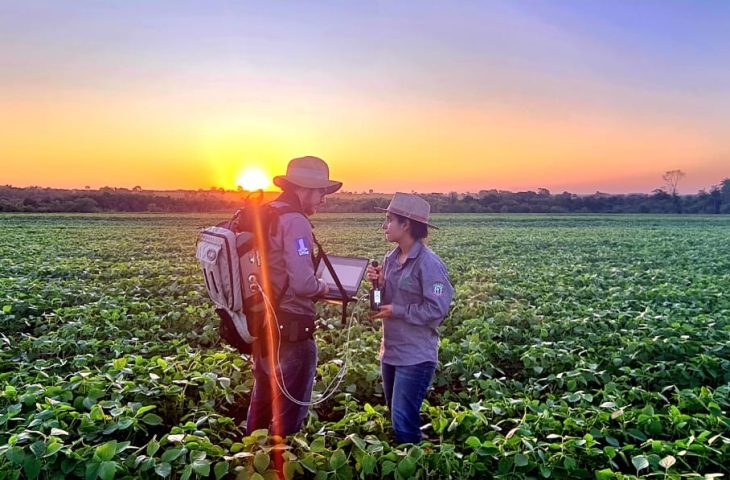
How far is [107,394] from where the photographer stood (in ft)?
13.3

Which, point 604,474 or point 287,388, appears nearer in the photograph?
point 604,474

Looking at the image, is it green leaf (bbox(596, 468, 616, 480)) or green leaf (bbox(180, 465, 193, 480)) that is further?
green leaf (bbox(596, 468, 616, 480))

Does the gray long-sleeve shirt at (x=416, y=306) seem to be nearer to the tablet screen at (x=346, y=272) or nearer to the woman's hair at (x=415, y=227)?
the woman's hair at (x=415, y=227)

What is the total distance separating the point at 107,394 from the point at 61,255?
15279 mm

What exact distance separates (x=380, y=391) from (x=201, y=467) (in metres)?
2.73

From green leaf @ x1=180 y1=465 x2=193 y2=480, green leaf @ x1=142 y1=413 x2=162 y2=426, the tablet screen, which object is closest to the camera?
green leaf @ x1=180 y1=465 x2=193 y2=480

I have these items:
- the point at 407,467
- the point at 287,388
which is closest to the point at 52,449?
the point at 287,388

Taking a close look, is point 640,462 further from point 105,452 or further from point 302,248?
point 105,452

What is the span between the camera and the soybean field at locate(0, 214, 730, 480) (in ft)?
9.62

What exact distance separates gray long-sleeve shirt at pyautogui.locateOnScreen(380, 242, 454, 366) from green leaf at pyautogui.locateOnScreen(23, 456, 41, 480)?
210 centimetres

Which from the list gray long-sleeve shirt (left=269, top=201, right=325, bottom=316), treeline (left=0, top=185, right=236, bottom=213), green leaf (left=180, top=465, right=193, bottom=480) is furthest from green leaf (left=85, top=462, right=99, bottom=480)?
treeline (left=0, top=185, right=236, bottom=213)

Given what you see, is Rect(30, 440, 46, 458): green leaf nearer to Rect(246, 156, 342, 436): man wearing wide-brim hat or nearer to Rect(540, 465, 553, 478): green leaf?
Rect(246, 156, 342, 436): man wearing wide-brim hat

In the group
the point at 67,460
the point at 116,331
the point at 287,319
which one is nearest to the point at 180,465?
the point at 67,460

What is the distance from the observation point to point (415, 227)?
3600 mm
